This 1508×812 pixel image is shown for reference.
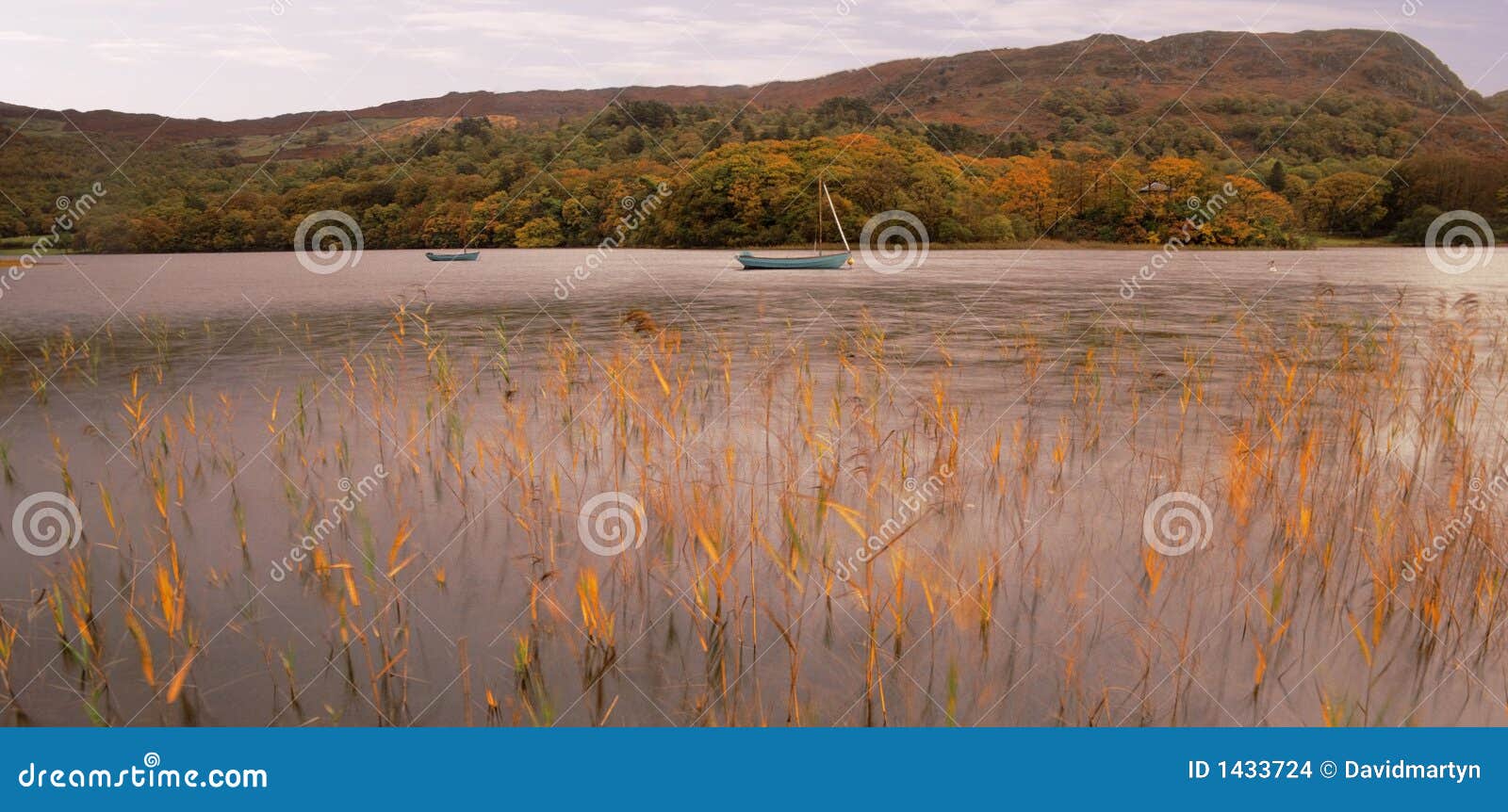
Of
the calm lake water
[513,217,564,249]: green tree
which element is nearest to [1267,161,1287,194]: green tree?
[513,217,564,249]: green tree

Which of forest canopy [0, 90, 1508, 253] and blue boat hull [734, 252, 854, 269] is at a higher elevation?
forest canopy [0, 90, 1508, 253]

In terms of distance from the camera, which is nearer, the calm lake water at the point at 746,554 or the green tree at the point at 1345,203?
the calm lake water at the point at 746,554

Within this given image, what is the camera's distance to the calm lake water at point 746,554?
411 centimetres

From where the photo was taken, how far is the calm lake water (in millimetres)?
4105

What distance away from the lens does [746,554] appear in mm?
5430

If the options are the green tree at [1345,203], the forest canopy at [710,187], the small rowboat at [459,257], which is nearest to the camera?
the small rowboat at [459,257]

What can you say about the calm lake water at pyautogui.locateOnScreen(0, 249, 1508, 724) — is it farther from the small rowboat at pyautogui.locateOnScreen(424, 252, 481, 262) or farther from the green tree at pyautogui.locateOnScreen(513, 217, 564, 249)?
the green tree at pyautogui.locateOnScreen(513, 217, 564, 249)

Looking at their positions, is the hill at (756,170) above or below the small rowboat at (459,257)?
above

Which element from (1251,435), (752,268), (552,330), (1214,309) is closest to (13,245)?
(752,268)

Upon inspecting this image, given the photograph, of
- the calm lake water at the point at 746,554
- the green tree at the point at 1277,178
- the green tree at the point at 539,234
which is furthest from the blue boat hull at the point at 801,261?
the green tree at the point at 1277,178

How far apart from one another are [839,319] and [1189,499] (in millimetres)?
14808

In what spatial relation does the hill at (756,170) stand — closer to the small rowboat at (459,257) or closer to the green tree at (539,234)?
the green tree at (539,234)

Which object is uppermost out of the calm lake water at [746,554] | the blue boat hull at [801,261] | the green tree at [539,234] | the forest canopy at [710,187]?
the forest canopy at [710,187]

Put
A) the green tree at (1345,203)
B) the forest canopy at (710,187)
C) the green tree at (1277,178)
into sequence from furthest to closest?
the green tree at (1277,178) < the green tree at (1345,203) < the forest canopy at (710,187)
